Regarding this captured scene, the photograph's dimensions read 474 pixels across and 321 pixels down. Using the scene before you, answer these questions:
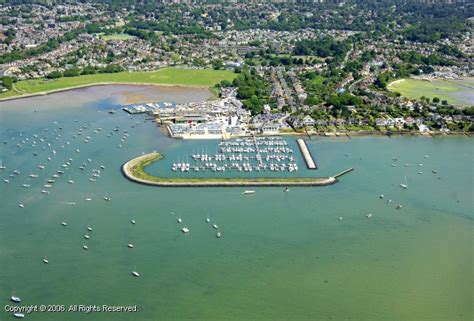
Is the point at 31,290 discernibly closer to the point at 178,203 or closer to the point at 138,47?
the point at 178,203

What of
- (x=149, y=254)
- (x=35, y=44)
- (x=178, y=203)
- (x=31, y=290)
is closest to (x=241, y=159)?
(x=178, y=203)

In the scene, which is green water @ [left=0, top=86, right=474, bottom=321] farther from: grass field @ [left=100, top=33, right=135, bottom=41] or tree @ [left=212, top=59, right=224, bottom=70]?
grass field @ [left=100, top=33, right=135, bottom=41]

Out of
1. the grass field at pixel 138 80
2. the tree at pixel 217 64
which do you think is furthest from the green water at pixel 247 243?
the tree at pixel 217 64

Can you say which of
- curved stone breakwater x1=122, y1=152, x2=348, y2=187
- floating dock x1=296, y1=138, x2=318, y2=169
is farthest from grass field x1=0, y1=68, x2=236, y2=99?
curved stone breakwater x1=122, y1=152, x2=348, y2=187

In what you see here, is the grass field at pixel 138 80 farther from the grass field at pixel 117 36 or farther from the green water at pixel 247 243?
the grass field at pixel 117 36

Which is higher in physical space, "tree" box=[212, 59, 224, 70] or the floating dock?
the floating dock
